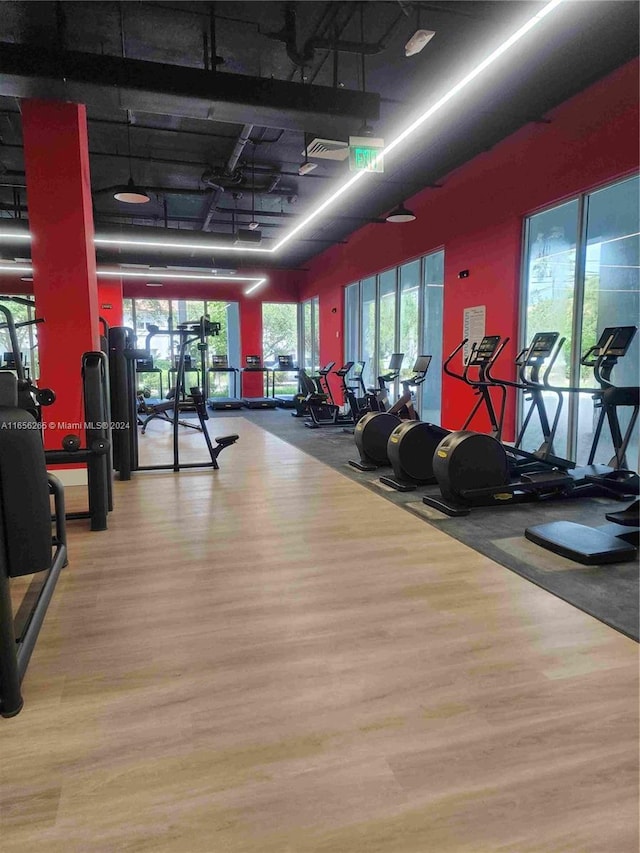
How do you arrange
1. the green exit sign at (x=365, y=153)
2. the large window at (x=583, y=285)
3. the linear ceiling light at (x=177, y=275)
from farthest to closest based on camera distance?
the linear ceiling light at (x=177, y=275) → the large window at (x=583, y=285) → the green exit sign at (x=365, y=153)

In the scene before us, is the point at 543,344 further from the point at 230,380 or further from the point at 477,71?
the point at 230,380

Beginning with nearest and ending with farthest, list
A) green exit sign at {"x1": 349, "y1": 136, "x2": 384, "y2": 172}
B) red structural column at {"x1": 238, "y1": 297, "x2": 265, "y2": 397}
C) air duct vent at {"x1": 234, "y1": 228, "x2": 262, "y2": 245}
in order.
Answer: green exit sign at {"x1": 349, "y1": 136, "x2": 384, "y2": 172}, air duct vent at {"x1": 234, "y1": 228, "x2": 262, "y2": 245}, red structural column at {"x1": 238, "y1": 297, "x2": 265, "y2": 397}

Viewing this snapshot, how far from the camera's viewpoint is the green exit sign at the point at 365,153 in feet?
16.0

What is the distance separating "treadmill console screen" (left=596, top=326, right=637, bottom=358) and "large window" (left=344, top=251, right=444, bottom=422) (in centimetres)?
422

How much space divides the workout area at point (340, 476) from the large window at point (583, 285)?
32mm

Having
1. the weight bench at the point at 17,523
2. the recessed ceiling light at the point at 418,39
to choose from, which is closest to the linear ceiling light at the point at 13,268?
the recessed ceiling light at the point at 418,39

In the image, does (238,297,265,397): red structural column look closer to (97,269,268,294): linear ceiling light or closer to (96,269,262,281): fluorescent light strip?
(97,269,268,294): linear ceiling light

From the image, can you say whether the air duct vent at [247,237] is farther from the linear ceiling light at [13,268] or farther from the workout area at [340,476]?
the linear ceiling light at [13,268]

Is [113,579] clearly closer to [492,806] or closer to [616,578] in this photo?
[492,806]

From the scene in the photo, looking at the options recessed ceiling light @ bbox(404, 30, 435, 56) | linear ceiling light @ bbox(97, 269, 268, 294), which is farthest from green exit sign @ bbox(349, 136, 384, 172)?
linear ceiling light @ bbox(97, 269, 268, 294)

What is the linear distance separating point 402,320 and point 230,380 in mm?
7236

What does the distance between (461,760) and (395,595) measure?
1.08m

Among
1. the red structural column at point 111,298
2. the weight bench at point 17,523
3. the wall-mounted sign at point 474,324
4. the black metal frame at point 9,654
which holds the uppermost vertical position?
the red structural column at point 111,298

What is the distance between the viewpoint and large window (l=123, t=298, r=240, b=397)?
47.7 feet
